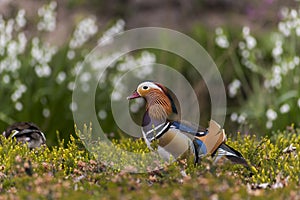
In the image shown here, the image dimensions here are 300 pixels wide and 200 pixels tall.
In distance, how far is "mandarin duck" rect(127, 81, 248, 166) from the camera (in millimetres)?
3664

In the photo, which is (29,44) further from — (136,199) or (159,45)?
(136,199)

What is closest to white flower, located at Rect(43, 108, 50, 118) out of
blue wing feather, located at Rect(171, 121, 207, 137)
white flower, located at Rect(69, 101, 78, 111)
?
white flower, located at Rect(69, 101, 78, 111)

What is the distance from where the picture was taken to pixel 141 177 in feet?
11.3

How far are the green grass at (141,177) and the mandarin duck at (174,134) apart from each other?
104mm

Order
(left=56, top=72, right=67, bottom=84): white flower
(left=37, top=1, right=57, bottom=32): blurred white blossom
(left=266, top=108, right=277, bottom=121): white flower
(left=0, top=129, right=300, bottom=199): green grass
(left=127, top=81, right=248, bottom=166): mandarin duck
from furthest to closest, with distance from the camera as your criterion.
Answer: (left=37, top=1, right=57, bottom=32): blurred white blossom → (left=56, top=72, right=67, bottom=84): white flower → (left=266, top=108, right=277, bottom=121): white flower → (left=127, top=81, right=248, bottom=166): mandarin duck → (left=0, top=129, right=300, bottom=199): green grass

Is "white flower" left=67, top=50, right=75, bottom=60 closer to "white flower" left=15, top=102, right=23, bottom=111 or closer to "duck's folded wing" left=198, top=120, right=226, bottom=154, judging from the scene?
"white flower" left=15, top=102, right=23, bottom=111

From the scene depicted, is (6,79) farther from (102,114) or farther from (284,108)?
(284,108)

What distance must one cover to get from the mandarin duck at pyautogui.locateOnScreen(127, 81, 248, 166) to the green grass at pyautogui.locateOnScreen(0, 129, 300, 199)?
0.34ft

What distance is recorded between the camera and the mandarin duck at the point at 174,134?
366 cm

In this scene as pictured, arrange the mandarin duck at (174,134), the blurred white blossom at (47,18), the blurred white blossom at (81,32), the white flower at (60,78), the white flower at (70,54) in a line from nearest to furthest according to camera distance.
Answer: the mandarin duck at (174,134)
the white flower at (60,78)
the blurred white blossom at (47,18)
the blurred white blossom at (81,32)
the white flower at (70,54)

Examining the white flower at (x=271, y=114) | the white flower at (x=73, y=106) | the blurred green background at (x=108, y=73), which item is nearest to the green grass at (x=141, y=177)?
the white flower at (x=271, y=114)

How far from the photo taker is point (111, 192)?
9.28 ft

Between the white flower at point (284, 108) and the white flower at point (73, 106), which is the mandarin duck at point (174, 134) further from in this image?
the white flower at point (73, 106)

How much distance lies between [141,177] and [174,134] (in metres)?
0.37
